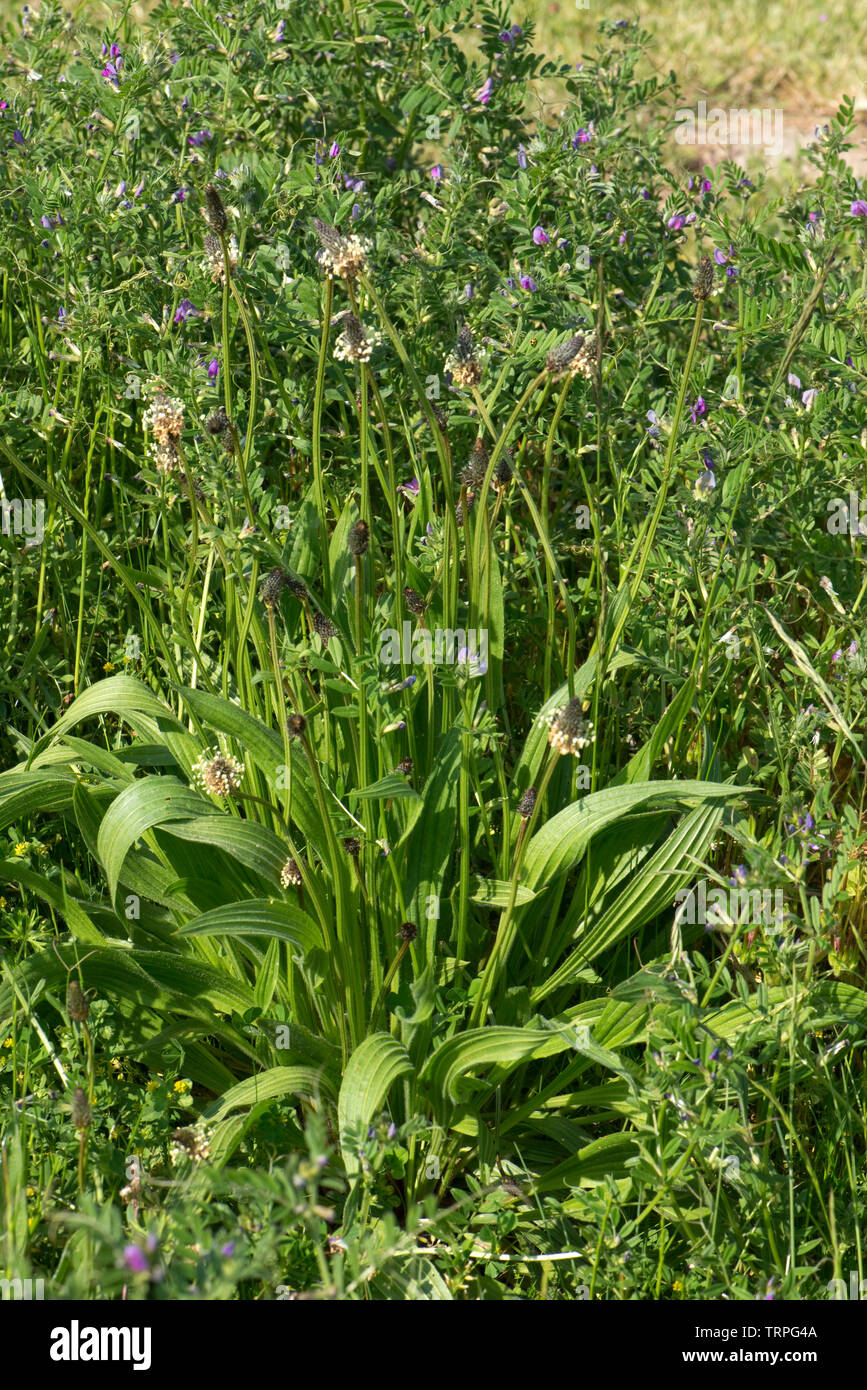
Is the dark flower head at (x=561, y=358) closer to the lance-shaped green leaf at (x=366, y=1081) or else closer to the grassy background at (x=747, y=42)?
the lance-shaped green leaf at (x=366, y=1081)

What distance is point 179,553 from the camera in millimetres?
3018

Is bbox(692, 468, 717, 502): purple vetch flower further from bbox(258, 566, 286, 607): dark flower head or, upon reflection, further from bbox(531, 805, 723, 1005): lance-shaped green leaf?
bbox(258, 566, 286, 607): dark flower head

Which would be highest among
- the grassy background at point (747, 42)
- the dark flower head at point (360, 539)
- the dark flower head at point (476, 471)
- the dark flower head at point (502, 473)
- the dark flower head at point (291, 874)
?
the grassy background at point (747, 42)

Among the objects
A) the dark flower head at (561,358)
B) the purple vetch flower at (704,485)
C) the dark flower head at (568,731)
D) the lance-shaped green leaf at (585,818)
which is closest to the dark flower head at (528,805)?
the dark flower head at (568,731)

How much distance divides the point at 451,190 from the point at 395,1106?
2.06m

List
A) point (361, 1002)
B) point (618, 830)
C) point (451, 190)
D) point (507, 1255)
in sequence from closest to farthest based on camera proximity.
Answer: point (507, 1255) → point (361, 1002) → point (618, 830) → point (451, 190)

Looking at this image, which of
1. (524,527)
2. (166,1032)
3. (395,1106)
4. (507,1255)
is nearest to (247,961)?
(166,1032)

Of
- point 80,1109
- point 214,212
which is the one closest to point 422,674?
point 214,212

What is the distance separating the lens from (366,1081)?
74.1 inches

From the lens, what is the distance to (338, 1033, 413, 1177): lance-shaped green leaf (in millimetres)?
1773

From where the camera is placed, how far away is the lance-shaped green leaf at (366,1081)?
1.77 m

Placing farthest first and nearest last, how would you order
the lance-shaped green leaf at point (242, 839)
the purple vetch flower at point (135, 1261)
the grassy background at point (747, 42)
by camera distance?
1. the grassy background at point (747, 42)
2. the lance-shaped green leaf at point (242, 839)
3. the purple vetch flower at point (135, 1261)

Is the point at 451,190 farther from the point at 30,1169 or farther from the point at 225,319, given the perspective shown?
the point at 30,1169

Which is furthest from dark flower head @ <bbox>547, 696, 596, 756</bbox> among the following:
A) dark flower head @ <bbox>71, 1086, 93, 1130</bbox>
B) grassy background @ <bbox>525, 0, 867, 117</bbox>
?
grassy background @ <bbox>525, 0, 867, 117</bbox>
